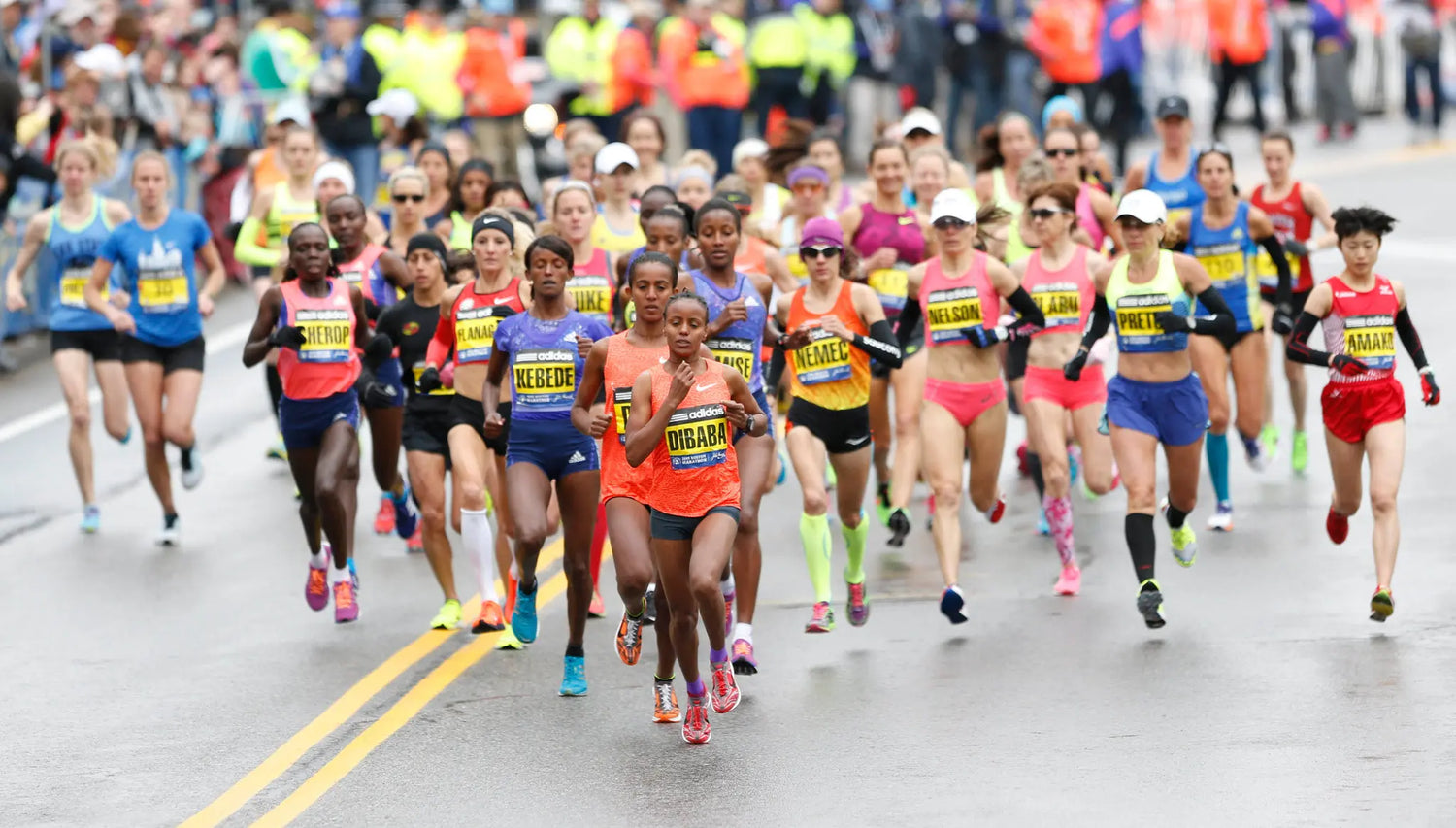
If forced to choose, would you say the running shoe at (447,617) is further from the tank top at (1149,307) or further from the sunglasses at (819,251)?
the tank top at (1149,307)

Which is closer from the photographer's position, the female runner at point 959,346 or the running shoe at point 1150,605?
the running shoe at point 1150,605

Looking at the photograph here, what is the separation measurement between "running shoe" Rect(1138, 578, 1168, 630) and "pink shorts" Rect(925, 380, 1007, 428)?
133cm

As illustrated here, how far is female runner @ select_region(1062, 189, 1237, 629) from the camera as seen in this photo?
12258mm

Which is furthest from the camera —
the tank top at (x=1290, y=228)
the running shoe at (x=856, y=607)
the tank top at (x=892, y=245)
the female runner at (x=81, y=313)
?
the tank top at (x=1290, y=228)

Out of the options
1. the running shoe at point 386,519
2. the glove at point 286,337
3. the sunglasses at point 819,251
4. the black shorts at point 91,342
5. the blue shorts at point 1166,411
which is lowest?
the running shoe at point 386,519

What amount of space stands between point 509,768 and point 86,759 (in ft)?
6.12

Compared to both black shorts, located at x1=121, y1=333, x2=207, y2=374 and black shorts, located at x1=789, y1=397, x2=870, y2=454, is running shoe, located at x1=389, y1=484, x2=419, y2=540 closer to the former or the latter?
black shorts, located at x1=121, y1=333, x2=207, y2=374

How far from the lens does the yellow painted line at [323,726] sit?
933 cm

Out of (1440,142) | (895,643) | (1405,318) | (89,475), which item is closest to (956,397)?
(895,643)

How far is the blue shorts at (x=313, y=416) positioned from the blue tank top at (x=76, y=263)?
281cm

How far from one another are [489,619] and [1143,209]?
3.96m

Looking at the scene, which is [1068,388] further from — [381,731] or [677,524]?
[381,731]

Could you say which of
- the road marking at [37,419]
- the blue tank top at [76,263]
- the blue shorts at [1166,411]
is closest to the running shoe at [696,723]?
the blue shorts at [1166,411]

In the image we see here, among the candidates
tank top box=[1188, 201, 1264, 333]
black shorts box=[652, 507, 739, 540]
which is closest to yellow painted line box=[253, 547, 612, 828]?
black shorts box=[652, 507, 739, 540]
